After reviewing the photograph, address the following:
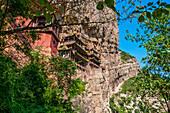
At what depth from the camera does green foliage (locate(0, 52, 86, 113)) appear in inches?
108

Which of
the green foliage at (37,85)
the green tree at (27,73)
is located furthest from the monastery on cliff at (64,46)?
the green foliage at (37,85)

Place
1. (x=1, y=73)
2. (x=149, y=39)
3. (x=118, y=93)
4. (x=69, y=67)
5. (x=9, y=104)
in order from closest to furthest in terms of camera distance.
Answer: (x=9, y=104) < (x=1, y=73) < (x=69, y=67) < (x=149, y=39) < (x=118, y=93)

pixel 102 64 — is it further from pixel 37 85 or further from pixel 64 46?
pixel 37 85

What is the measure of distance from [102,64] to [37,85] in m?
19.3

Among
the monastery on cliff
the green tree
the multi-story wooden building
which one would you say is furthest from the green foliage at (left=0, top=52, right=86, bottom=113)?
the multi-story wooden building

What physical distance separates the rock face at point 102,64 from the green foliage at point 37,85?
7240 millimetres

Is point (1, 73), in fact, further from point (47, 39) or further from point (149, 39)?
point (149, 39)

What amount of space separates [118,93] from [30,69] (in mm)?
25300

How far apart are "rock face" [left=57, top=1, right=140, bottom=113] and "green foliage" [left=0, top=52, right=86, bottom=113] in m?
7.24

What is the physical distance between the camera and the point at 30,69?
4562 mm

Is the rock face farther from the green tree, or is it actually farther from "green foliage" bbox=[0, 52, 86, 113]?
the green tree

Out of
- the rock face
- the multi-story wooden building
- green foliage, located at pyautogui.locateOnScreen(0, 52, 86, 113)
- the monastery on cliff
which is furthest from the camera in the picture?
the rock face

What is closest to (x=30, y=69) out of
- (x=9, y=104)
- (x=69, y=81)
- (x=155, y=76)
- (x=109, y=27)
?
(x=69, y=81)

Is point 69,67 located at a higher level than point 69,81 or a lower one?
higher
